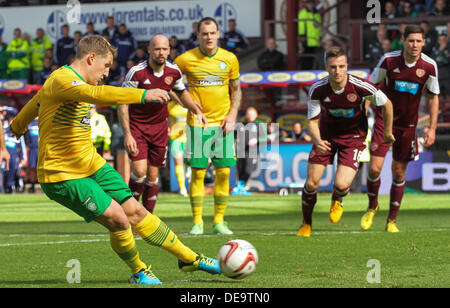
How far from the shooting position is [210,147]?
1081 centimetres

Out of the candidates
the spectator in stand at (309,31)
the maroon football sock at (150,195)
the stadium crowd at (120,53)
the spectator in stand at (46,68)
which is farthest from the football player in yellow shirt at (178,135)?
the maroon football sock at (150,195)

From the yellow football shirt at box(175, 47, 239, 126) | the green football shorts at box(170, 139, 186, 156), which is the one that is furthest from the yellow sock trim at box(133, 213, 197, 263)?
the green football shorts at box(170, 139, 186, 156)

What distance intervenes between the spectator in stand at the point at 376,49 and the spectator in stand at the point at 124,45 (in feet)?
23.2

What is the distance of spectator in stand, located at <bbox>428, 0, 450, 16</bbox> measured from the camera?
2209 cm

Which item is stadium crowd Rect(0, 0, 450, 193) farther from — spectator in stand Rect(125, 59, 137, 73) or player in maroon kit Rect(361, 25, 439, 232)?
player in maroon kit Rect(361, 25, 439, 232)

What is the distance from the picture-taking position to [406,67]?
35.3ft

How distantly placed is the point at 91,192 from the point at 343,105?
4.43 metres

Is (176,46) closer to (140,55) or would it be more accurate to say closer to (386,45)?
(140,55)

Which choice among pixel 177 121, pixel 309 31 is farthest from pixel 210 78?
pixel 309 31

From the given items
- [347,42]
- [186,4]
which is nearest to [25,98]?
[186,4]

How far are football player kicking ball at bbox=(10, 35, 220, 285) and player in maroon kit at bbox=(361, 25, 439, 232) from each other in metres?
4.76
